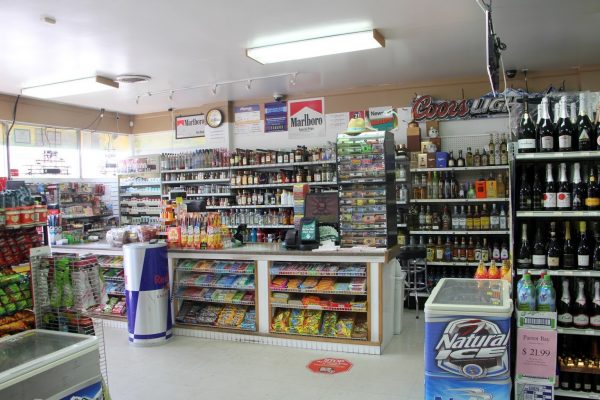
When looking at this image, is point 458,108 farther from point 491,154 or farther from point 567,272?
point 567,272

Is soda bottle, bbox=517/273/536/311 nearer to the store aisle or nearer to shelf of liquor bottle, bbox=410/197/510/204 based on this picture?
the store aisle

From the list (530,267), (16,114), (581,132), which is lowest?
(530,267)

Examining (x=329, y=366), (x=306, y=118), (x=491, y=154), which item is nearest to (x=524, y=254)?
(x=329, y=366)

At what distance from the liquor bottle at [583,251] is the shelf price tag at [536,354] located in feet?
2.08

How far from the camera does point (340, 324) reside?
512cm

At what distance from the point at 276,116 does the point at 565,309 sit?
6.39 metres

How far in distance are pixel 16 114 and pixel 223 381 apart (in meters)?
6.46

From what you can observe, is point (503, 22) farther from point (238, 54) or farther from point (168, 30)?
A: point (168, 30)

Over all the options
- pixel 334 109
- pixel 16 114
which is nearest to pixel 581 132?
pixel 334 109

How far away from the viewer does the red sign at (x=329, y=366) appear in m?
4.53

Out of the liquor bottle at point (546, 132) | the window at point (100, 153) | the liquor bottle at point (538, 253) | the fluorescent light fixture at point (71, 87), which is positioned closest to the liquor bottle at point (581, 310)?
→ the liquor bottle at point (538, 253)

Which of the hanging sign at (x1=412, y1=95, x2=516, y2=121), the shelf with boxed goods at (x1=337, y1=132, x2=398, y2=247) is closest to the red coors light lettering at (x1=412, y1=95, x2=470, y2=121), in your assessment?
the hanging sign at (x1=412, y1=95, x2=516, y2=121)

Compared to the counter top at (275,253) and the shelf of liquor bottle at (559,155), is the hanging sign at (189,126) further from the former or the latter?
the shelf of liquor bottle at (559,155)

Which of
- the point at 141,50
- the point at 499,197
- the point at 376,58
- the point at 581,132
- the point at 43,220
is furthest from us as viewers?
the point at 499,197
